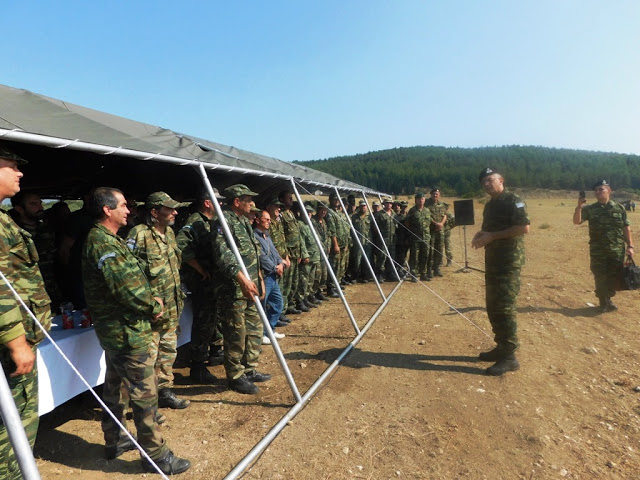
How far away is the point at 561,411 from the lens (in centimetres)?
319

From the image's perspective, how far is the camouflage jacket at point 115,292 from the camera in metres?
2.34

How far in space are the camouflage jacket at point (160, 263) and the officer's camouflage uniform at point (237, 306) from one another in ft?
1.35

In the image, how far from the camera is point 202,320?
13.3 feet

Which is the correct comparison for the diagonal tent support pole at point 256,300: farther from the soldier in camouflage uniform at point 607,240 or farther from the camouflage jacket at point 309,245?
the soldier in camouflage uniform at point 607,240

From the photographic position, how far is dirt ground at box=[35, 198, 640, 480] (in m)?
2.62

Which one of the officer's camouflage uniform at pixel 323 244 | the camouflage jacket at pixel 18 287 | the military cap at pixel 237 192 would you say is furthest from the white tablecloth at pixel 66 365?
the officer's camouflage uniform at pixel 323 244

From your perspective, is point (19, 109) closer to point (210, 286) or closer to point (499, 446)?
point (210, 286)

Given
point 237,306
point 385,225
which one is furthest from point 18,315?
point 385,225

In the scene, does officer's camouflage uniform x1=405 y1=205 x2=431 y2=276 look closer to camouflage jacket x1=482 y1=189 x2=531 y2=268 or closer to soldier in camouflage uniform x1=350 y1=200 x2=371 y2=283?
soldier in camouflage uniform x1=350 y1=200 x2=371 y2=283

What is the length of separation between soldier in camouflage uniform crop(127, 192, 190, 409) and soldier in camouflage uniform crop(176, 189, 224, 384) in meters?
0.55

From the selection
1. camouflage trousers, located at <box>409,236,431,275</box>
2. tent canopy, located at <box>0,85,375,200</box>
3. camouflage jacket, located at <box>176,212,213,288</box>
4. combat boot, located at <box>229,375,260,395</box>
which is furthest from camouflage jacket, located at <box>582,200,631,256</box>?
camouflage jacket, located at <box>176,212,213,288</box>

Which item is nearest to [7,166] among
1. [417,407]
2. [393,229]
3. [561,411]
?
[417,407]

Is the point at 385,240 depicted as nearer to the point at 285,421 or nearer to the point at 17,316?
the point at 285,421

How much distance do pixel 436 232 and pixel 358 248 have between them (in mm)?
2155
